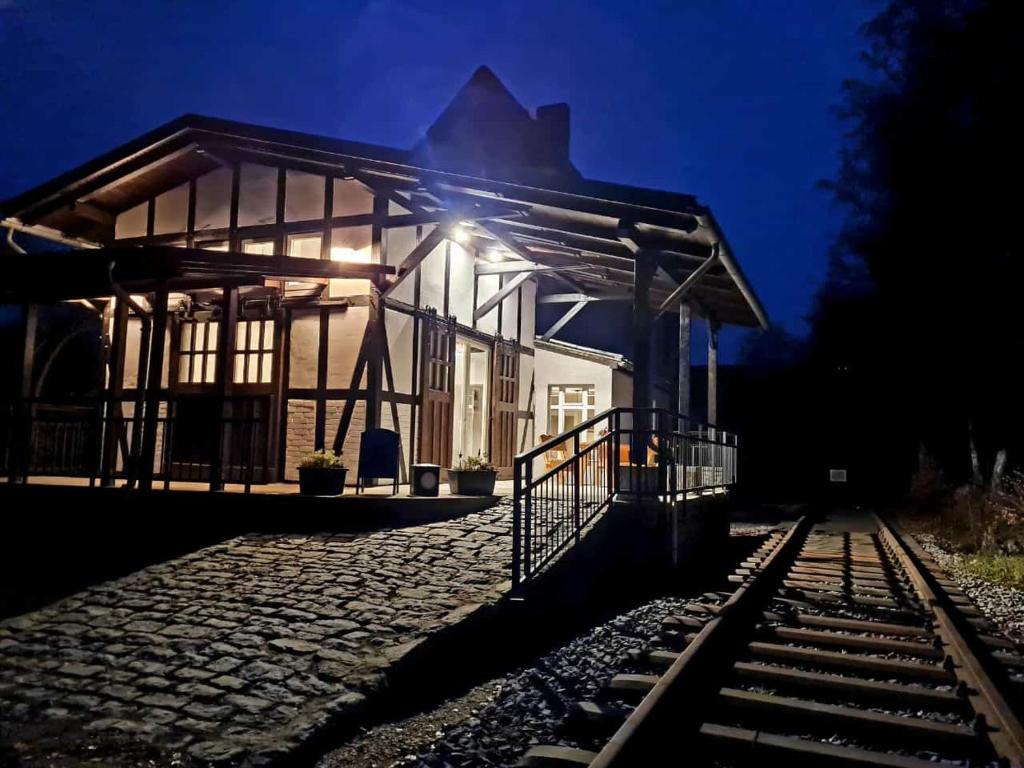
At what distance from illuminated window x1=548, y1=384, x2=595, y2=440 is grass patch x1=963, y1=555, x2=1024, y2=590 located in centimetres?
825

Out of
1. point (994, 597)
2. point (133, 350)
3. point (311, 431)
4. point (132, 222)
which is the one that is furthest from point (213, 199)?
point (994, 597)

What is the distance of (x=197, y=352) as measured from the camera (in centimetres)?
1148

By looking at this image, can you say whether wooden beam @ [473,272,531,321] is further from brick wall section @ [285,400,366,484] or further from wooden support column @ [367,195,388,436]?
brick wall section @ [285,400,366,484]

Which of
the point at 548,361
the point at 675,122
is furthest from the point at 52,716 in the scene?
the point at 675,122

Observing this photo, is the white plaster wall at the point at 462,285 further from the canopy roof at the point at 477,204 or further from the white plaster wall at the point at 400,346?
the white plaster wall at the point at 400,346

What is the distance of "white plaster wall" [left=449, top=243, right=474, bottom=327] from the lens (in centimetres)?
1268

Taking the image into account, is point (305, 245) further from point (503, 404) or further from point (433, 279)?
point (503, 404)

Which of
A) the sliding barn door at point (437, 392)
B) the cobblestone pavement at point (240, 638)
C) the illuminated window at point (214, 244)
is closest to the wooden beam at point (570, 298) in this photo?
the sliding barn door at point (437, 392)

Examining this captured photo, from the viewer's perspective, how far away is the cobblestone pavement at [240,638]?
13.1ft

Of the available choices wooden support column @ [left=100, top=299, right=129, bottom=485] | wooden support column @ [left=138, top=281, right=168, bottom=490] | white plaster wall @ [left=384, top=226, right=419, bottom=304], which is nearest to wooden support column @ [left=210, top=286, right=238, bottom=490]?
wooden support column @ [left=138, top=281, right=168, bottom=490]

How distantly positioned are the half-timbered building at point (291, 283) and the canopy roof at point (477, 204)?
0.04m

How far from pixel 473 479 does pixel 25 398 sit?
6459 mm

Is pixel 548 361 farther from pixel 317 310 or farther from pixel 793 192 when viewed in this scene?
pixel 793 192

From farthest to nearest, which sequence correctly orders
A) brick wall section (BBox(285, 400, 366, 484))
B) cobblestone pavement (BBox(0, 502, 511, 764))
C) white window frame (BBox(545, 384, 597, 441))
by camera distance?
white window frame (BBox(545, 384, 597, 441))
brick wall section (BBox(285, 400, 366, 484))
cobblestone pavement (BBox(0, 502, 511, 764))
